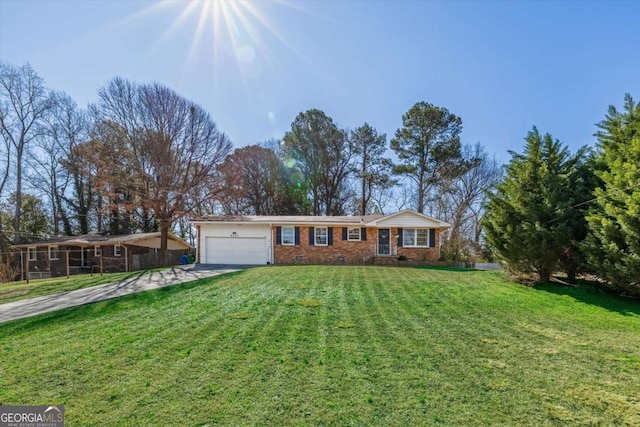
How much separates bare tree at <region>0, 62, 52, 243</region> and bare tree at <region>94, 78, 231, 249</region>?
807 centimetres

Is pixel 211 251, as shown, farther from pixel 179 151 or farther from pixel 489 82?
pixel 489 82

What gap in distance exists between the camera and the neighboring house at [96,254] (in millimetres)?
20266

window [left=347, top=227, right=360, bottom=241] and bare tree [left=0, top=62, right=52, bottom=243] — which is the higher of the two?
bare tree [left=0, top=62, right=52, bottom=243]

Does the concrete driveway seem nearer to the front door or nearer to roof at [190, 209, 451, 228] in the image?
roof at [190, 209, 451, 228]

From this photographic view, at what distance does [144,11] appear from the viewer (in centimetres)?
868

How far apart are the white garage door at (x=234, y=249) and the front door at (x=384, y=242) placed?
22.2ft

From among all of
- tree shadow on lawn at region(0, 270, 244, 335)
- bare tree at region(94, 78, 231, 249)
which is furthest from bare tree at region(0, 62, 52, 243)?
tree shadow on lawn at region(0, 270, 244, 335)

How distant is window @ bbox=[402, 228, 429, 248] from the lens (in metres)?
18.0

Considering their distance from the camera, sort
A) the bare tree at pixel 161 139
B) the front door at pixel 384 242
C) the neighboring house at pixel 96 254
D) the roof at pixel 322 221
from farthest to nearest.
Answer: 1. the neighboring house at pixel 96 254
2. the bare tree at pixel 161 139
3. the front door at pixel 384 242
4. the roof at pixel 322 221

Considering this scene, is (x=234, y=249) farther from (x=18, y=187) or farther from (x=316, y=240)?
(x=18, y=187)

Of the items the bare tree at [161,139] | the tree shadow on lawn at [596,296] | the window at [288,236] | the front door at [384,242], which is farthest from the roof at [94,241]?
the tree shadow on lawn at [596,296]

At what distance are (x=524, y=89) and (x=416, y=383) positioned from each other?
13941mm

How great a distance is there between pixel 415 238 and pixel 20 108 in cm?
2908

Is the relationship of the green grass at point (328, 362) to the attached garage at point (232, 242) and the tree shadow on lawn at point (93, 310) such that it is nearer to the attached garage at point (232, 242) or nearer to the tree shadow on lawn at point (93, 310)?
the tree shadow on lawn at point (93, 310)
